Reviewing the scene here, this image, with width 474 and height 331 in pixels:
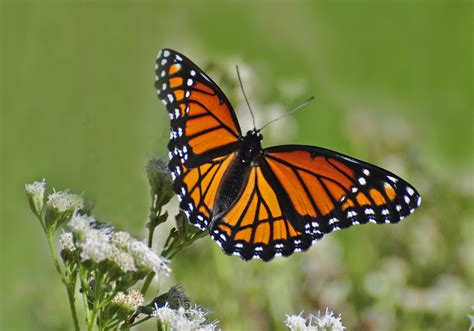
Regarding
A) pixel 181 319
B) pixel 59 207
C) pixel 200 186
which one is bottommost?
pixel 181 319

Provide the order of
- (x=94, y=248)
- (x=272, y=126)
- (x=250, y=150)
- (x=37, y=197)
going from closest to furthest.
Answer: (x=94, y=248) < (x=37, y=197) < (x=250, y=150) < (x=272, y=126)

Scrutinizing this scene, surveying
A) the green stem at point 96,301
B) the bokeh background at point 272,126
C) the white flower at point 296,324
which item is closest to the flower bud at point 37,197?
the bokeh background at point 272,126

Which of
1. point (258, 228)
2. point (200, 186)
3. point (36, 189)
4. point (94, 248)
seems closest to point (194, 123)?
point (200, 186)

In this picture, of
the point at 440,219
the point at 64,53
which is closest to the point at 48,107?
the point at 64,53

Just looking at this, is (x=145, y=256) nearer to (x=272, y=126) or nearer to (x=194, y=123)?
(x=194, y=123)

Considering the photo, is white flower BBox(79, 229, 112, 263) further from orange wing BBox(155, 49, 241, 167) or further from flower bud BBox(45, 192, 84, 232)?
orange wing BBox(155, 49, 241, 167)

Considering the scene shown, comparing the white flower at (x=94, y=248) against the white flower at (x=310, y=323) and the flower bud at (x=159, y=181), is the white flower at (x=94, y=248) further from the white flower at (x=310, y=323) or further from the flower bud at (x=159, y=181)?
the white flower at (x=310, y=323)
